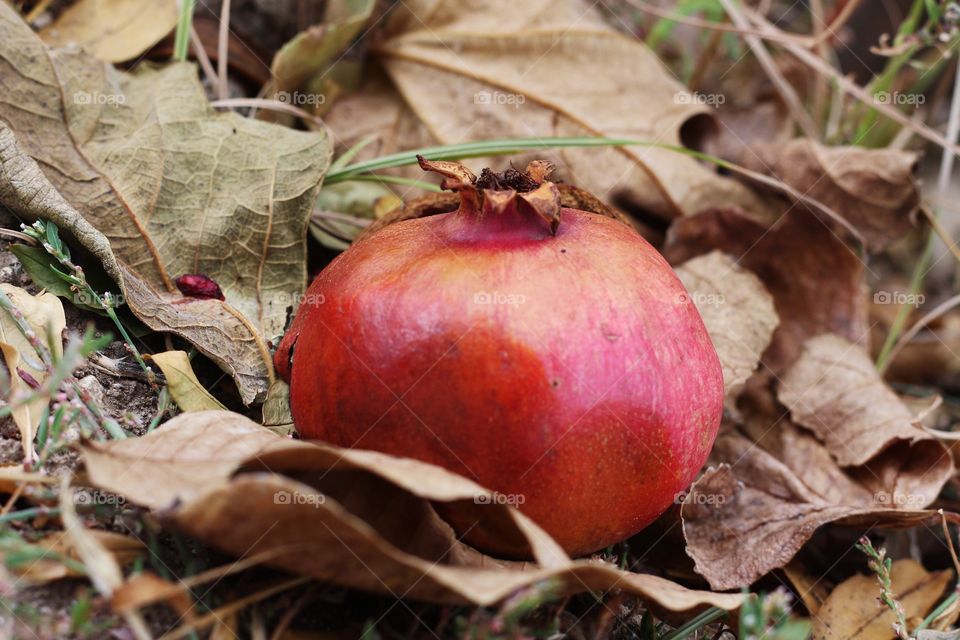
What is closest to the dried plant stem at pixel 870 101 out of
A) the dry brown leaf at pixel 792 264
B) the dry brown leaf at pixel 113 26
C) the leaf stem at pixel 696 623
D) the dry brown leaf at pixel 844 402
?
the dry brown leaf at pixel 792 264

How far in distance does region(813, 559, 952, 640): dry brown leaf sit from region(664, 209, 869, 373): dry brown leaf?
0.72 m

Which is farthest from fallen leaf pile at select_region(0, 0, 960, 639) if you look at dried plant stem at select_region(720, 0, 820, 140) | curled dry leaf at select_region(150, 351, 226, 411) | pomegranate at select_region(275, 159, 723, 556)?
dried plant stem at select_region(720, 0, 820, 140)

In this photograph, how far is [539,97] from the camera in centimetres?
284

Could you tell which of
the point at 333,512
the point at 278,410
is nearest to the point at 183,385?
the point at 278,410

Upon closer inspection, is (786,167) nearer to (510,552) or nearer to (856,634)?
(856,634)

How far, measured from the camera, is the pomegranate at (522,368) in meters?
1.54

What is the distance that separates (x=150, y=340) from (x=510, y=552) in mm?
1025

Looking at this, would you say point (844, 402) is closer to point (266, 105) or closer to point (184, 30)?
point (266, 105)

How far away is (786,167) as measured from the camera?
2898 mm

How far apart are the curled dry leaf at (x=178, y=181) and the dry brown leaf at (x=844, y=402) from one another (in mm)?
1537

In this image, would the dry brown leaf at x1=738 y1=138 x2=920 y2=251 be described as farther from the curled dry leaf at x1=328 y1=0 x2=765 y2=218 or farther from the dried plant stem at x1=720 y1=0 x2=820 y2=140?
the dried plant stem at x1=720 y1=0 x2=820 y2=140

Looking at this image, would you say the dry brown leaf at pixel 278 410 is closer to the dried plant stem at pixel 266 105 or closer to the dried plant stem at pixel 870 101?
the dried plant stem at pixel 266 105

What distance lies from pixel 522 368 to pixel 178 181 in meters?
1.19

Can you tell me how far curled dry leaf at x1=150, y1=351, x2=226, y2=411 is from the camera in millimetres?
1847
